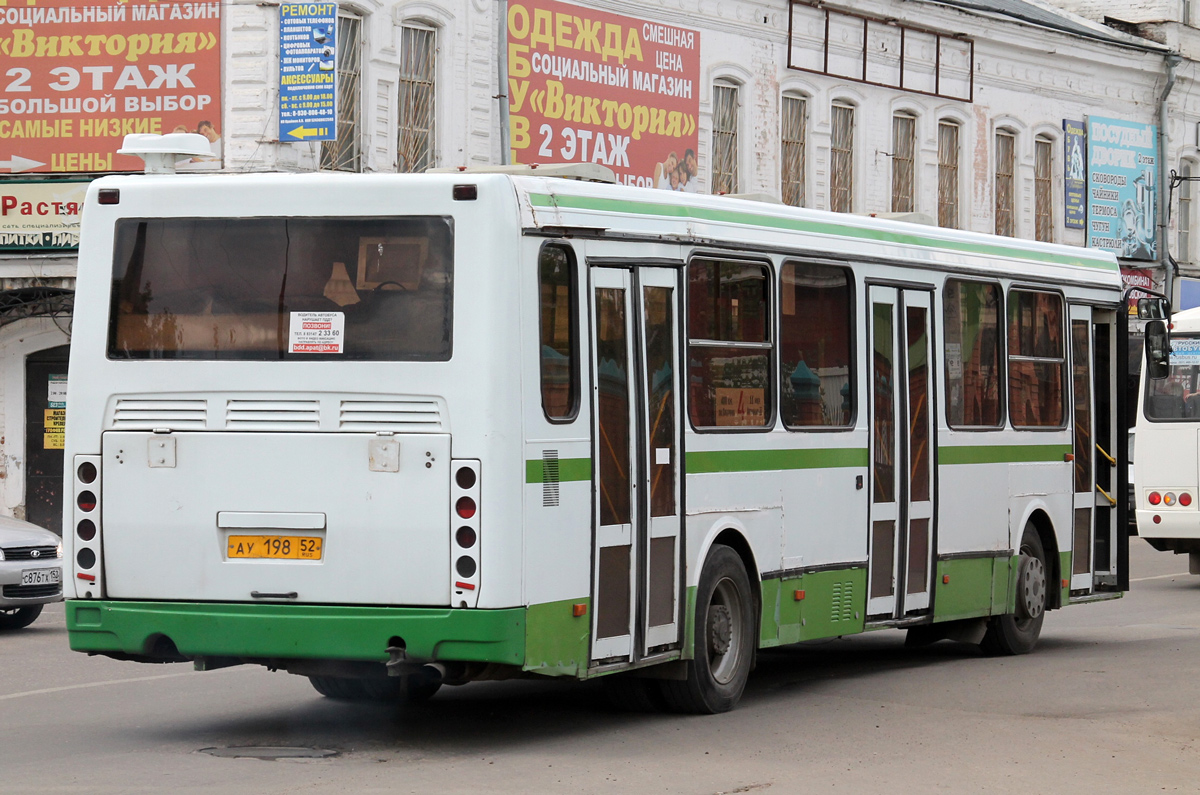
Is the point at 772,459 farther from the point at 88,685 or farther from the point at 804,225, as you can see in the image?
the point at 88,685

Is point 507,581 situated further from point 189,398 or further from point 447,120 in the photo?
point 447,120

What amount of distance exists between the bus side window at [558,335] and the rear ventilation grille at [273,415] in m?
1.09

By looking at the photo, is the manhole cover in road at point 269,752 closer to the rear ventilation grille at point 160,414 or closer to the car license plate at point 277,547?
the car license plate at point 277,547

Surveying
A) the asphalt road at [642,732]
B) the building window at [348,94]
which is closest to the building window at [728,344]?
the asphalt road at [642,732]

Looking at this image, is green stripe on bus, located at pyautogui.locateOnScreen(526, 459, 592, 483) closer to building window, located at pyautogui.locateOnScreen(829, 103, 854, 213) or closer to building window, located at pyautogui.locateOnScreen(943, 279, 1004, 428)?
building window, located at pyautogui.locateOnScreen(943, 279, 1004, 428)

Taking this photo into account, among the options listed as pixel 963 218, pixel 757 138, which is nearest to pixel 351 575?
pixel 757 138

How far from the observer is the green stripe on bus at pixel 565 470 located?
914cm

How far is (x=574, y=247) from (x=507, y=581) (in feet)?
5.67

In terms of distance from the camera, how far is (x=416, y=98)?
26.6 metres

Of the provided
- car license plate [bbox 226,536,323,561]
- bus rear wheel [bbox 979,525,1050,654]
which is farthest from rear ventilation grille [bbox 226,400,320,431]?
bus rear wheel [bbox 979,525,1050,654]

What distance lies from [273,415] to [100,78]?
1685cm

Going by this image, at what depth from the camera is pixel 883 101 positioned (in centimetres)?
3512

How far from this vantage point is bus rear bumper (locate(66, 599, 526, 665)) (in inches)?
351

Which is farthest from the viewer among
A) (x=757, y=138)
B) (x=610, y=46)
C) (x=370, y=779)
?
(x=757, y=138)
